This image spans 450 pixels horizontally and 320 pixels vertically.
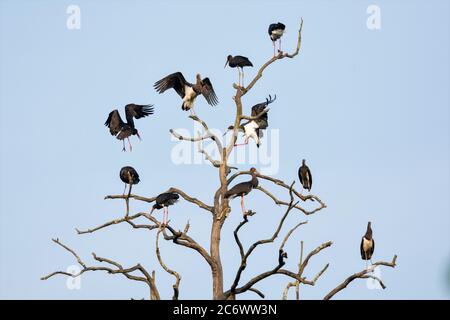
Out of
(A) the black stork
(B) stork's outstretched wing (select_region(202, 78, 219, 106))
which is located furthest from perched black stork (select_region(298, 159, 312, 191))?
(B) stork's outstretched wing (select_region(202, 78, 219, 106))

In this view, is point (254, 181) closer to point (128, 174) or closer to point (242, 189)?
point (242, 189)

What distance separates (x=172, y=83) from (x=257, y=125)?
7.25ft

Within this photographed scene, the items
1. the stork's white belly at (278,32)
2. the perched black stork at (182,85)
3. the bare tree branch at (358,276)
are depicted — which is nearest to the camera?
the bare tree branch at (358,276)

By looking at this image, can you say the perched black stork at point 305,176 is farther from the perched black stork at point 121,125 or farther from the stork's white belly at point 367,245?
the perched black stork at point 121,125

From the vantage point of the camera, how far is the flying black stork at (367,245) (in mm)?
21812

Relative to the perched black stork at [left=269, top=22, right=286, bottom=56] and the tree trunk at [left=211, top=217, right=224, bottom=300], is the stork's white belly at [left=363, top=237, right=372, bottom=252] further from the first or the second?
the perched black stork at [left=269, top=22, right=286, bottom=56]

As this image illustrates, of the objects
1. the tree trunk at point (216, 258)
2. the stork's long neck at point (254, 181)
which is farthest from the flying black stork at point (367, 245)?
the tree trunk at point (216, 258)

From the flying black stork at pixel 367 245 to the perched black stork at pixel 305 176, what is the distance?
122 cm
